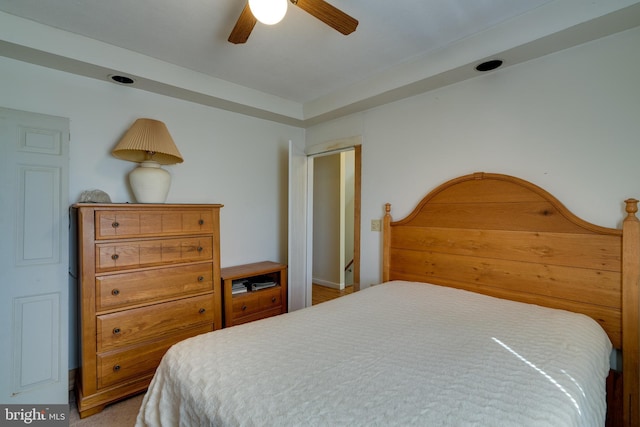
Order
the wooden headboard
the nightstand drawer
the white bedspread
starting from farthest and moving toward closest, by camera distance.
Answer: the nightstand drawer < the wooden headboard < the white bedspread

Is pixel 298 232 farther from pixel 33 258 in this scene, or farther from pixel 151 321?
pixel 33 258

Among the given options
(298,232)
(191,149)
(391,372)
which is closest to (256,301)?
(298,232)

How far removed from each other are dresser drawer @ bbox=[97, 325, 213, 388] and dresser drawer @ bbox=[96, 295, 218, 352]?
0.18ft

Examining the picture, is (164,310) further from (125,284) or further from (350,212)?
(350,212)

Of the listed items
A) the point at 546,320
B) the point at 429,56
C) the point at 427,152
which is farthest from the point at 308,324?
the point at 429,56

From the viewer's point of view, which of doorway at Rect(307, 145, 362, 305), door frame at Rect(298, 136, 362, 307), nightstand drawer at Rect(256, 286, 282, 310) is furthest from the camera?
doorway at Rect(307, 145, 362, 305)

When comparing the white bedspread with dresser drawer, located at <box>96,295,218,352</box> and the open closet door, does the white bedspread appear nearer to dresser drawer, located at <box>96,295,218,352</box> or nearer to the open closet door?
dresser drawer, located at <box>96,295,218,352</box>

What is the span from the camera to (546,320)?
1.45 meters

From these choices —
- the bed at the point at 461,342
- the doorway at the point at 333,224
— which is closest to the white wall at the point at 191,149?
the doorway at the point at 333,224

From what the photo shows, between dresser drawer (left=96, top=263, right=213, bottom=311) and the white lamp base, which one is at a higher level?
the white lamp base

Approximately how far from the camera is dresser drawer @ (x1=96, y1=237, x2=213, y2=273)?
186 centimetres

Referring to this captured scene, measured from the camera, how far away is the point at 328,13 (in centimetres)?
134

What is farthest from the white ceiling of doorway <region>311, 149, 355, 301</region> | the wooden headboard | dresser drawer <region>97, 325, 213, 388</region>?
doorway <region>311, 149, 355, 301</region>

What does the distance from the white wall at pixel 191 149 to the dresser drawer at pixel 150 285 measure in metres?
0.54
